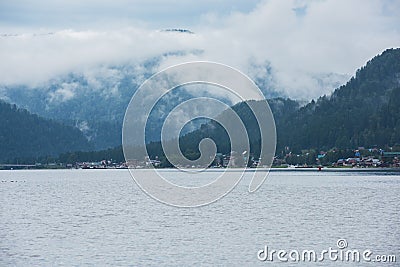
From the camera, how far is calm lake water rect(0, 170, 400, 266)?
45188 millimetres

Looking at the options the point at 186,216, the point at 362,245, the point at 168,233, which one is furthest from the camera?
the point at 186,216

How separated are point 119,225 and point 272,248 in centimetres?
1618

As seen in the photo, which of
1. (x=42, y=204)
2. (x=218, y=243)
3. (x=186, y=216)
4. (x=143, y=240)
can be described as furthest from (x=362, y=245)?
(x=42, y=204)

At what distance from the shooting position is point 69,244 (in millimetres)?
50062

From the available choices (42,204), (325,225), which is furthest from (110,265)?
(42,204)

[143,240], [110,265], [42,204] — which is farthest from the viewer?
[42,204]

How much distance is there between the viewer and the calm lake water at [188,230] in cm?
4519

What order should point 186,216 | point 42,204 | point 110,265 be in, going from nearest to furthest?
point 110,265
point 186,216
point 42,204

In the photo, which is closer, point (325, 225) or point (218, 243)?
point (218, 243)

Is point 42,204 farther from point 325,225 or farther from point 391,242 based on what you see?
point 391,242

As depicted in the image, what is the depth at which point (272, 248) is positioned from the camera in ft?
157

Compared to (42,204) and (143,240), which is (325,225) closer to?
(143,240)

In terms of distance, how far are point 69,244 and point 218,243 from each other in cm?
925

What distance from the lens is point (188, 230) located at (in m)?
56.8
